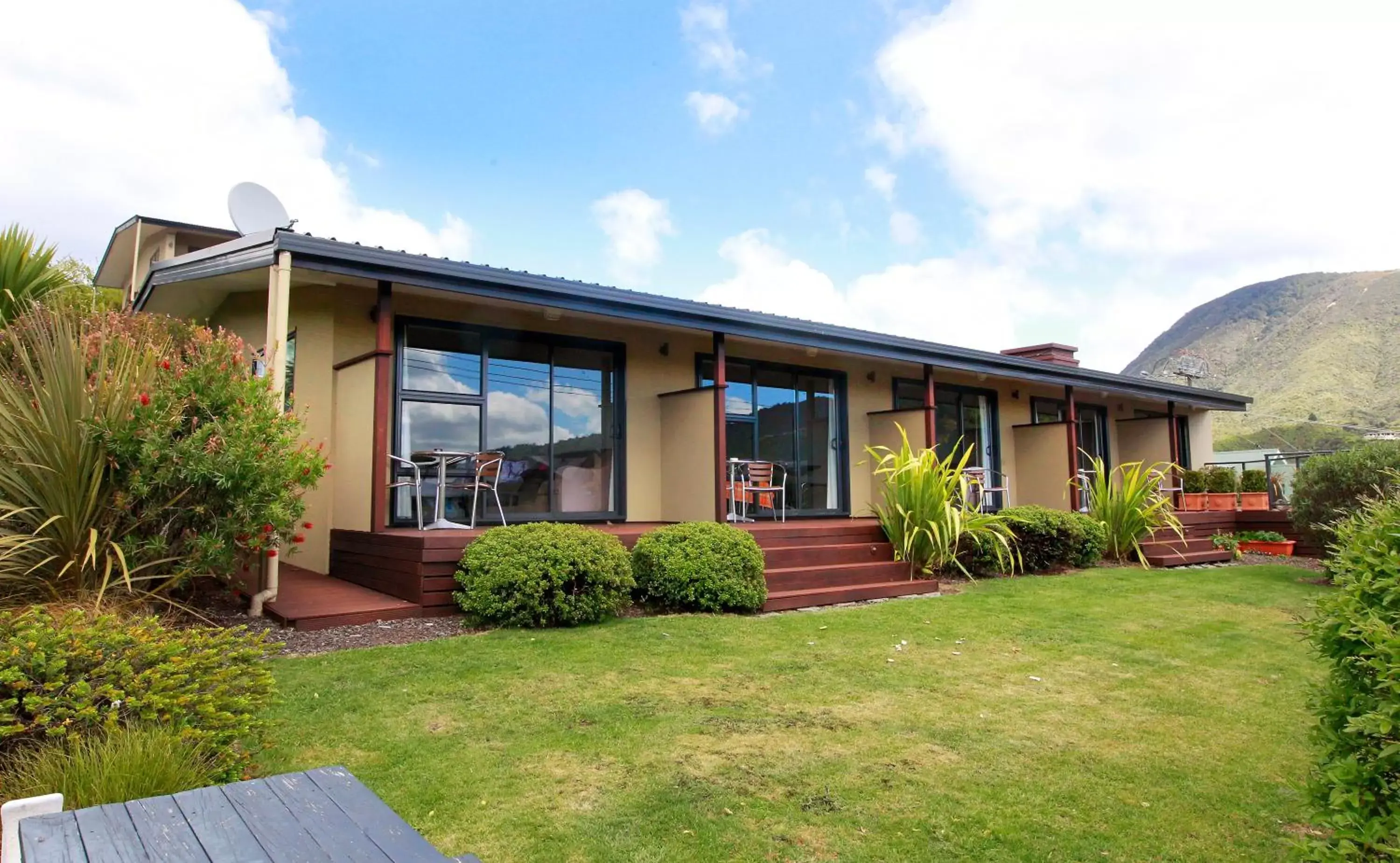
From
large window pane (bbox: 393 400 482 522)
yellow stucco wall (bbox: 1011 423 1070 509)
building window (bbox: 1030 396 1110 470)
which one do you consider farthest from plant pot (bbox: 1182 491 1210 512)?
Answer: large window pane (bbox: 393 400 482 522)

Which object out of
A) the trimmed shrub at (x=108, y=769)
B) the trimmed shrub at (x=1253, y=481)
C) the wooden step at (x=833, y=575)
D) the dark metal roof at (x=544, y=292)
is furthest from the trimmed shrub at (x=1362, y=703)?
the trimmed shrub at (x=1253, y=481)

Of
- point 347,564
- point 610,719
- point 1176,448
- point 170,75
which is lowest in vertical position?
point 610,719

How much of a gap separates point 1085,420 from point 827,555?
9.66m

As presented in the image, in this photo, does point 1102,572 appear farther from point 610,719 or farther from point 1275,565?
point 610,719

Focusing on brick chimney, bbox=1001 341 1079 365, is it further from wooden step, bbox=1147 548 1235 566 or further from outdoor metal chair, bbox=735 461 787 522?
outdoor metal chair, bbox=735 461 787 522

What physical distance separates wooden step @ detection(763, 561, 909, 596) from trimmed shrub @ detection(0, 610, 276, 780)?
4.68m

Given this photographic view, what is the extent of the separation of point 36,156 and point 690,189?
43.7 feet

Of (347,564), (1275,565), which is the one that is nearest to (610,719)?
(347,564)

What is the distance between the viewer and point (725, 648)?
5.50m

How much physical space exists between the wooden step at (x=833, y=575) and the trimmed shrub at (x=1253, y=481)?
9.86 m

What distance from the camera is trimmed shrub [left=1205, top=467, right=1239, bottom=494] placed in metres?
14.2

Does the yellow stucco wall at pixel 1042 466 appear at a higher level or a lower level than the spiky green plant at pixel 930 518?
higher

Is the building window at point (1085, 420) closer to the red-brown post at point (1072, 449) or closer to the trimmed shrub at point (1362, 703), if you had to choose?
the red-brown post at point (1072, 449)

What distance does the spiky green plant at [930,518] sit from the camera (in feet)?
28.1
